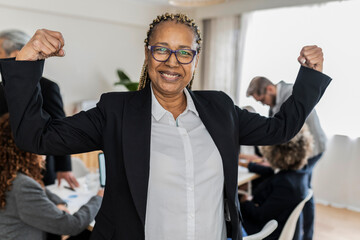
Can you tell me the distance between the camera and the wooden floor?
292 centimetres

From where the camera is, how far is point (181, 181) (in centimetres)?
84

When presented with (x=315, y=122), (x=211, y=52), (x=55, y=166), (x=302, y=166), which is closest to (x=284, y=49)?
(x=211, y=52)

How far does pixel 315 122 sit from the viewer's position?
7.70 ft

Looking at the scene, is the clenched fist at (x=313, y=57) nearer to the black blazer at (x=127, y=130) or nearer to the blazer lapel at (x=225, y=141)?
the black blazer at (x=127, y=130)

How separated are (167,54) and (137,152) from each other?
0.27 m

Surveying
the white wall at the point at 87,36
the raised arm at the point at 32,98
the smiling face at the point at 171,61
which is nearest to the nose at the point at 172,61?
the smiling face at the point at 171,61

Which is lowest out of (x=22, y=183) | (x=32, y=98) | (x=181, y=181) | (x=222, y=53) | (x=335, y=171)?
(x=335, y=171)

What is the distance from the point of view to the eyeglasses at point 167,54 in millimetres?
826

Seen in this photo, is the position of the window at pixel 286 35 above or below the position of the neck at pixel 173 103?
above

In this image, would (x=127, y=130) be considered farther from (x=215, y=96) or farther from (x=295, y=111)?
(x=295, y=111)

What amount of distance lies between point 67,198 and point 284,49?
10.1 ft

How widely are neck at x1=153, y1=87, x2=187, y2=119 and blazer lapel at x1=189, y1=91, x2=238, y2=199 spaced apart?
0.06m

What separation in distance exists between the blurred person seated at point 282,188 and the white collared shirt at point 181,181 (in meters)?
1.12

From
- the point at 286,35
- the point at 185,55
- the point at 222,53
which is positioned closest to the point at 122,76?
the point at 222,53
